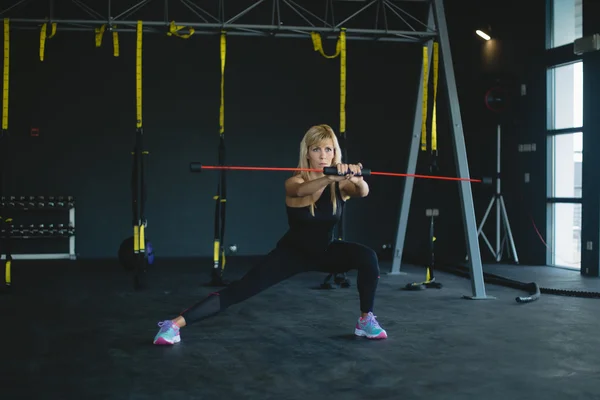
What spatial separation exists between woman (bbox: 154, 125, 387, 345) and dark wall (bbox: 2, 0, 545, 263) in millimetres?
5185

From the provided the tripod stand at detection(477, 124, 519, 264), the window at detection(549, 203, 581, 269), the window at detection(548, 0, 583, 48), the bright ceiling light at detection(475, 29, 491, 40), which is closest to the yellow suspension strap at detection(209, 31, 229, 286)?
the tripod stand at detection(477, 124, 519, 264)

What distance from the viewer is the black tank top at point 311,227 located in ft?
12.2

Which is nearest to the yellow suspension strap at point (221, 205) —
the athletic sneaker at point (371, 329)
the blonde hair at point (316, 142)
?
the blonde hair at point (316, 142)

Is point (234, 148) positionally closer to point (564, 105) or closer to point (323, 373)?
point (564, 105)

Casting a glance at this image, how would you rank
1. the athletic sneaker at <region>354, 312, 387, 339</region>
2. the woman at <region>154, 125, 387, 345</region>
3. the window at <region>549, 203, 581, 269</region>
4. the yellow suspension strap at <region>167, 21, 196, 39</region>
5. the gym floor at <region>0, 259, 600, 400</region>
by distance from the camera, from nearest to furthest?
the gym floor at <region>0, 259, 600, 400</region>
the woman at <region>154, 125, 387, 345</region>
the athletic sneaker at <region>354, 312, 387, 339</region>
the yellow suspension strap at <region>167, 21, 196, 39</region>
the window at <region>549, 203, 581, 269</region>

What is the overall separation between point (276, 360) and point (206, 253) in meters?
6.19

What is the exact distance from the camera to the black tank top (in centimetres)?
373

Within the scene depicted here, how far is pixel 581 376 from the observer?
123 inches

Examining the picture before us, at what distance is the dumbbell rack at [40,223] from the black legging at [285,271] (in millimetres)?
5749

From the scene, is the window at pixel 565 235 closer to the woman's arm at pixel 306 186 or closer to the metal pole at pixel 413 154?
the metal pole at pixel 413 154

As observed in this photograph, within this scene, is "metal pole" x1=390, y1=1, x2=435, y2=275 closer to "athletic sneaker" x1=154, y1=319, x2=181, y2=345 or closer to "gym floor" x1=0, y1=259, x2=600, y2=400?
"gym floor" x1=0, y1=259, x2=600, y2=400

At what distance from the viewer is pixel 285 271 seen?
3.70m

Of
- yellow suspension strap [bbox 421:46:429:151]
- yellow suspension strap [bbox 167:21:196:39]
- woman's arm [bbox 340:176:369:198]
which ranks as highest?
yellow suspension strap [bbox 167:21:196:39]

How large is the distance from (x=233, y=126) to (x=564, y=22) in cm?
462
